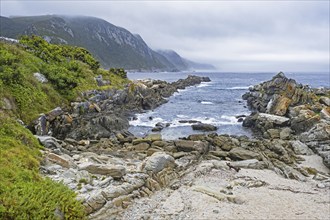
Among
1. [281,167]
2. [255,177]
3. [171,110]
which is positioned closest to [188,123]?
[171,110]

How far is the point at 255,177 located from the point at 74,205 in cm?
1424

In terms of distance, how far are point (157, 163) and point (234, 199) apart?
623 centimetres

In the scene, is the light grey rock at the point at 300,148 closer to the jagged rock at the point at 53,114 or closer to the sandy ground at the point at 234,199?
the sandy ground at the point at 234,199

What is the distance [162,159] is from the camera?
23.0m

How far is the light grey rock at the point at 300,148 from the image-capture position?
3200 centimetres

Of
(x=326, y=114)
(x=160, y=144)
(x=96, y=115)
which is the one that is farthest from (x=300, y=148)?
(x=96, y=115)

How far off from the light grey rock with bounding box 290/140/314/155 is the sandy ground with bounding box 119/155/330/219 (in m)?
8.15

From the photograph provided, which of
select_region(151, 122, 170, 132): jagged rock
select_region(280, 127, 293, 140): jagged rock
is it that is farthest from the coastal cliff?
select_region(151, 122, 170, 132): jagged rock

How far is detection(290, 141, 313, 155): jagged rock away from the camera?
105 feet

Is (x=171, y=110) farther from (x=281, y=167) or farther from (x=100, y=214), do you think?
(x=100, y=214)

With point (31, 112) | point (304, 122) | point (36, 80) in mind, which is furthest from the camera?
point (304, 122)

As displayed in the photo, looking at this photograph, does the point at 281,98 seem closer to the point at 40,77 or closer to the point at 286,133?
the point at 286,133

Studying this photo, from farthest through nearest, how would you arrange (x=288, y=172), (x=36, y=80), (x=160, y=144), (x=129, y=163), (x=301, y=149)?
(x=36, y=80) → (x=301, y=149) → (x=160, y=144) → (x=288, y=172) → (x=129, y=163)

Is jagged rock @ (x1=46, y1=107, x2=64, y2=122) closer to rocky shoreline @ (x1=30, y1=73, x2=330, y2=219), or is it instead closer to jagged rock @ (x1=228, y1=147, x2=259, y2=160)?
rocky shoreline @ (x1=30, y1=73, x2=330, y2=219)
